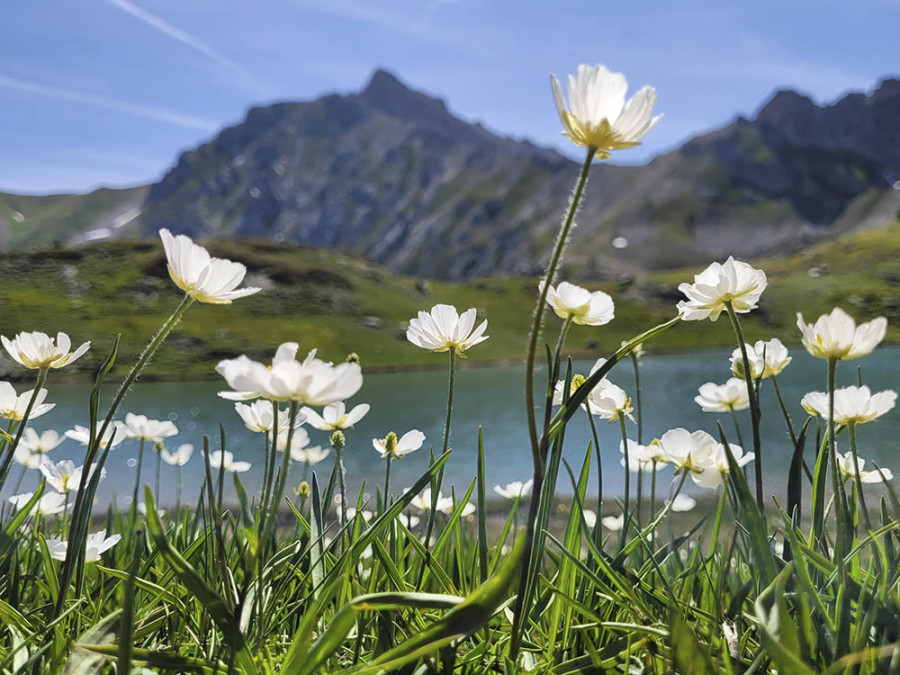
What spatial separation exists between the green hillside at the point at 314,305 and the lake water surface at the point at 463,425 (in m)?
12.5

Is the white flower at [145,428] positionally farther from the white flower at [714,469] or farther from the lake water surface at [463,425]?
A: the white flower at [714,469]

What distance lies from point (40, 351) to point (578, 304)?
1.60 m

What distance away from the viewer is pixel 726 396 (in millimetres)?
2287

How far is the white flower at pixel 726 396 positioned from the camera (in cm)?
223

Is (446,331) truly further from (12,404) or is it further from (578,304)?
(12,404)

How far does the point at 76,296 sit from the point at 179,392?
32121 millimetres

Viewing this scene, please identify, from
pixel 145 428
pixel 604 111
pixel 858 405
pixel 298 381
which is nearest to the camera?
pixel 298 381

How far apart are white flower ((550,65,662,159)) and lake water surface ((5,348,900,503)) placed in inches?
105

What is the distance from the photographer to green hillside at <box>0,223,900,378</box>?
2242 inches

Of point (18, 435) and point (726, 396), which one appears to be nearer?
point (18, 435)

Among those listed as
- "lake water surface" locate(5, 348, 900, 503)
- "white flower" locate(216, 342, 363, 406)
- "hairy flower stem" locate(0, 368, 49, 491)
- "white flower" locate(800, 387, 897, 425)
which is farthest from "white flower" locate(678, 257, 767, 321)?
"lake water surface" locate(5, 348, 900, 503)

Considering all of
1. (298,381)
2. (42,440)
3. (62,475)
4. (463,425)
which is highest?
(298,381)

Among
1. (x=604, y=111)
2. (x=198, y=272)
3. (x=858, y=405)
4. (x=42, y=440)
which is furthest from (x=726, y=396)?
(x=42, y=440)

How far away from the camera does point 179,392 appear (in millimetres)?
40531
